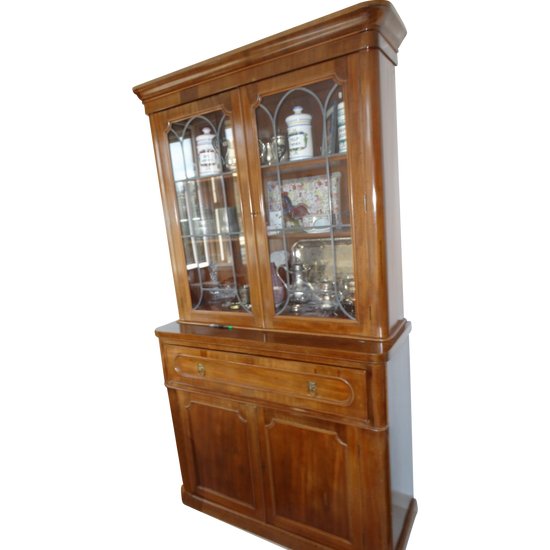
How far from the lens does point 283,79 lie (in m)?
1.21

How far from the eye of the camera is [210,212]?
1.56 metres

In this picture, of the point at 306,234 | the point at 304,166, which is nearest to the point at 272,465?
the point at 306,234

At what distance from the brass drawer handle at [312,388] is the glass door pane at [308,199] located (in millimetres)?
254

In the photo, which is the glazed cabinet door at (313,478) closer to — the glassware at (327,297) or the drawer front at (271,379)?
the drawer front at (271,379)

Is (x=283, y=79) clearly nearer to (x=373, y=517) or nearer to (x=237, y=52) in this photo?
(x=237, y=52)

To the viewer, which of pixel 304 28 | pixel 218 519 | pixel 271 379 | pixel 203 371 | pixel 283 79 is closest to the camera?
pixel 304 28

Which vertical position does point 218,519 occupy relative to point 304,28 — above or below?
below

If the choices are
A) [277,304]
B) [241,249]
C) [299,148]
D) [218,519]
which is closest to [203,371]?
[277,304]

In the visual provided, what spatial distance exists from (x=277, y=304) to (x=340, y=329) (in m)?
0.28

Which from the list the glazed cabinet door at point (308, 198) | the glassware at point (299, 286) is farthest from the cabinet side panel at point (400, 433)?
the glassware at point (299, 286)

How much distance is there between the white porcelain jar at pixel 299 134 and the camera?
1.28 metres

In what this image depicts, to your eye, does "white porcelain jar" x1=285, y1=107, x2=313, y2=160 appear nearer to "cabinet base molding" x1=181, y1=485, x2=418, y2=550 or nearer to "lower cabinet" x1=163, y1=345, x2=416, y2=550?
"lower cabinet" x1=163, y1=345, x2=416, y2=550

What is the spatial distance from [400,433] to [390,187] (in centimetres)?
94

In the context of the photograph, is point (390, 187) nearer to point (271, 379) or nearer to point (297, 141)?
point (297, 141)
